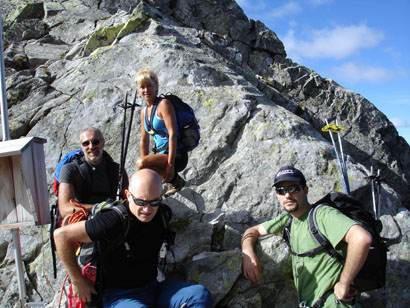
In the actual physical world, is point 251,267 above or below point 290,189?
below

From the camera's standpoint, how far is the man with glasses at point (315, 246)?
4.50 metres

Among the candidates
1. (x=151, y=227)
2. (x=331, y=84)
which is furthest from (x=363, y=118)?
(x=151, y=227)

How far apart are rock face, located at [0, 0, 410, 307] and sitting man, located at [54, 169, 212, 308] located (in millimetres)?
1027

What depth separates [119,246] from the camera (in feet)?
15.5

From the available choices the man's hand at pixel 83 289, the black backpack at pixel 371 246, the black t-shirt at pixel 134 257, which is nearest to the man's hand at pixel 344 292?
the black backpack at pixel 371 246

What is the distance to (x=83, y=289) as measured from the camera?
452 centimetres

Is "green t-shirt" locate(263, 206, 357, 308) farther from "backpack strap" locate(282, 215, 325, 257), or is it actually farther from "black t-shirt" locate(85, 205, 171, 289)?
"black t-shirt" locate(85, 205, 171, 289)

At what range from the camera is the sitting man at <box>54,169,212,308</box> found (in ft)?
14.5

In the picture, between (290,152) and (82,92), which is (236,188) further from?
(82,92)

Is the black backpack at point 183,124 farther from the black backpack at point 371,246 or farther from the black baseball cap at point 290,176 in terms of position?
the black backpack at point 371,246

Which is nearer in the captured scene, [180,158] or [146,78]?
[146,78]

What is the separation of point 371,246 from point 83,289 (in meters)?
4.16

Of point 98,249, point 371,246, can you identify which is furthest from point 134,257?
point 371,246

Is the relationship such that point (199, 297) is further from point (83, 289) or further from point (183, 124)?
point (183, 124)
